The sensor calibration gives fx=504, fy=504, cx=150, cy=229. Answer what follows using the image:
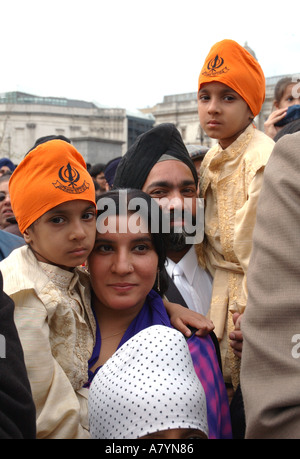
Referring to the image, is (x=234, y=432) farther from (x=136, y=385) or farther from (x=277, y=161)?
(x=277, y=161)

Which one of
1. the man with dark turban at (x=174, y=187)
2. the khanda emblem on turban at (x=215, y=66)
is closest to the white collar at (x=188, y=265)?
the man with dark turban at (x=174, y=187)

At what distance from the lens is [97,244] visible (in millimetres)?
2295

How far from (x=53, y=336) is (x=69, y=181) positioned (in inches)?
27.0

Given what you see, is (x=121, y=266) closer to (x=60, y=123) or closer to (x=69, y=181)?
(x=69, y=181)

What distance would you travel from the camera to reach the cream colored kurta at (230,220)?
263 centimetres

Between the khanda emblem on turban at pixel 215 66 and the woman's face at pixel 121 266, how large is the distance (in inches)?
47.9

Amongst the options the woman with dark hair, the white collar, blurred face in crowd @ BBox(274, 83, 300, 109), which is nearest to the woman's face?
the woman with dark hair

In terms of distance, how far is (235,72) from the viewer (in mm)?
2969

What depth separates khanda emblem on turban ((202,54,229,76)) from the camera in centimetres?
298

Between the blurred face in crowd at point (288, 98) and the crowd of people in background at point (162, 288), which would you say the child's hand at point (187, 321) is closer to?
the crowd of people in background at point (162, 288)

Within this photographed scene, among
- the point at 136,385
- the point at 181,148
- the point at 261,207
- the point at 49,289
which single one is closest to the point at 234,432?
the point at 136,385

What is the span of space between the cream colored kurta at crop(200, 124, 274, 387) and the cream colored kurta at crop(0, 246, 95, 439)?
2.84 feet

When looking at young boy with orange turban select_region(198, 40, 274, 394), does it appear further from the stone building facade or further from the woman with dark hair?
the stone building facade

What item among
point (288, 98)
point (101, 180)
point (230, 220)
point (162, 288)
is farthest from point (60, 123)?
point (162, 288)
